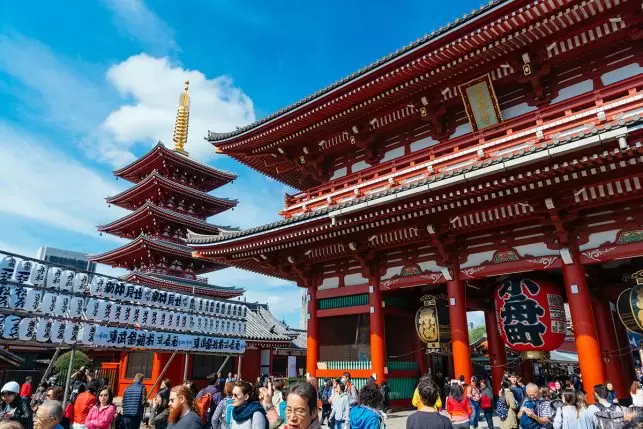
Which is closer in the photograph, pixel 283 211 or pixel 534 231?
pixel 534 231

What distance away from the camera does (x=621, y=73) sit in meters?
10.7

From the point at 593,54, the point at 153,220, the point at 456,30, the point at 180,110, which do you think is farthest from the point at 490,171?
the point at 180,110

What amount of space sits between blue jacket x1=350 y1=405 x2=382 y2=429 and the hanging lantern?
27.9 feet

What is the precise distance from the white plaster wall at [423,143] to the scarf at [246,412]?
10.7 meters

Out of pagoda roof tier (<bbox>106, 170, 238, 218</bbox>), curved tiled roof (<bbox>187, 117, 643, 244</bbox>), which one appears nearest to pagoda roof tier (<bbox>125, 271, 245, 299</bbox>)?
pagoda roof tier (<bbox>106, 170, 238, 218</bbox>)

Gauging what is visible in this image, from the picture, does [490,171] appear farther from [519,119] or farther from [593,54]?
[593,54]

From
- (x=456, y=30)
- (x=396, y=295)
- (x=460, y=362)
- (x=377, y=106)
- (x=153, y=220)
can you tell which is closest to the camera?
(x=456, y=30)

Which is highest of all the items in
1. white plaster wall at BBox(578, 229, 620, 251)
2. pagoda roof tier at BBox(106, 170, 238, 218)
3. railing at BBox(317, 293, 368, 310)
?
pagoda roof tier at BBox(106, 170, 238, 218)

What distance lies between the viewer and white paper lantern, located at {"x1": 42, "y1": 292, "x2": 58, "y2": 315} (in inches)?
450

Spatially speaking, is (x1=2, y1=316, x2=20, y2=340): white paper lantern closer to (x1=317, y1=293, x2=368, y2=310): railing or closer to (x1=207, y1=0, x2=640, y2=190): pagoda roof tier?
(x1=207, y1=0, x2=640, y2=190): pagoda roof tier

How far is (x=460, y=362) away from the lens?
38.5 feet

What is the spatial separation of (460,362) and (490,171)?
554 cm

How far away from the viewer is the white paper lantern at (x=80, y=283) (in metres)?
12.4

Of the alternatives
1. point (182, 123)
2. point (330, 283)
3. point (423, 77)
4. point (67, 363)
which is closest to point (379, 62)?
point (423, 77)
